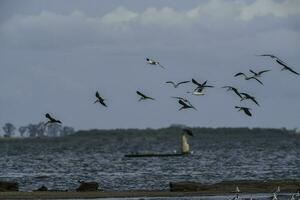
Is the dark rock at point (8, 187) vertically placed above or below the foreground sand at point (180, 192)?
above

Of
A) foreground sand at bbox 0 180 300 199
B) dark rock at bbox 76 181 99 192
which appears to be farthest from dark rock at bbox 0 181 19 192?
dark rock at bbox 76 181 99 192

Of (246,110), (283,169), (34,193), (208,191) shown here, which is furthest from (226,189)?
(283,169)

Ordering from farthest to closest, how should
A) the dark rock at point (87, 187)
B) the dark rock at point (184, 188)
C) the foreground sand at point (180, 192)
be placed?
the dark rock at point (87, 187) < the dark rock at point (184, 188) < the foreground sand at point (180, 192)

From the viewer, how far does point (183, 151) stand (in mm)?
117438

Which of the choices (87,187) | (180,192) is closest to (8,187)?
(87,187)

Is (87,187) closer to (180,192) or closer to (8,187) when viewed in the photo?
(8,187)

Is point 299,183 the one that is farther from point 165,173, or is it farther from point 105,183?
point 165,173

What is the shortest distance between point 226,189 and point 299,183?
5.26 m

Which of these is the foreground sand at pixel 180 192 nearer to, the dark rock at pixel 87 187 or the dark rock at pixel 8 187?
Answer: the dark rock at pixel 87 187

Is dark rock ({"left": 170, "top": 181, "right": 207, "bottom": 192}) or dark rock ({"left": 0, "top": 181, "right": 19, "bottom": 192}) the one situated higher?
dark rock ({"left": 0, "top": 181, "right": 19, "bottom": 192})

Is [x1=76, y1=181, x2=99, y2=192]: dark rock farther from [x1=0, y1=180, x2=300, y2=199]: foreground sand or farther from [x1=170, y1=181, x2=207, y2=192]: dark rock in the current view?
[x1=170, y1=181, x2=207, y2=192]: dark rock

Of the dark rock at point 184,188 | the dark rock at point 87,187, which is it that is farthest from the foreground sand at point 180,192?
the dark rock at point 87,187

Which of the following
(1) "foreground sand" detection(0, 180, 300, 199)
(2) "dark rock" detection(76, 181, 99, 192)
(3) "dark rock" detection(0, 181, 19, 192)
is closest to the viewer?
(1) "foreground sand" detection(0, 180, 300, 199)

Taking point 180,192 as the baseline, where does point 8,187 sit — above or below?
above
